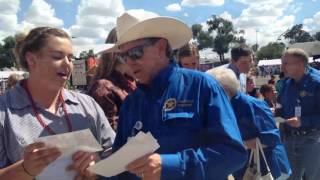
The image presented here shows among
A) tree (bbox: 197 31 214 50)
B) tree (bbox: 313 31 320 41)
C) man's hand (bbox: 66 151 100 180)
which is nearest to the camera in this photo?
man's hand (bbox: 66 151 100 180)

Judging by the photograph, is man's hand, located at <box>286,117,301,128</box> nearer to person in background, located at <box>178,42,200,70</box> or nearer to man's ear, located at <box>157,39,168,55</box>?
person in background, located at <box>178,42,200,70</box>

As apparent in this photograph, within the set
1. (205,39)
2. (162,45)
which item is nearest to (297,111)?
(162,45)

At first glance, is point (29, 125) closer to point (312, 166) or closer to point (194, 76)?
point (194, 76)

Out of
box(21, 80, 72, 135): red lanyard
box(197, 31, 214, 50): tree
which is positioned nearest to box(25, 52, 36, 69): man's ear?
box(21, 80, 72, 135): red lanyard

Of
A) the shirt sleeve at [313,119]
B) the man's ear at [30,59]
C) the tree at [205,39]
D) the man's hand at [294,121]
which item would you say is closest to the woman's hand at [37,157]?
the man's ear at [30,59]

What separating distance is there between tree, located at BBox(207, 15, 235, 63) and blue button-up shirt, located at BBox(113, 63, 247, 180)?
99.5 metres

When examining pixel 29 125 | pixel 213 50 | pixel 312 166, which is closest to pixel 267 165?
pixel 312 166

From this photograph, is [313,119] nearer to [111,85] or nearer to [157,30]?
[111,85]

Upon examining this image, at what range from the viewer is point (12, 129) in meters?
2.50

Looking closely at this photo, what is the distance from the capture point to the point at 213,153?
220 cm

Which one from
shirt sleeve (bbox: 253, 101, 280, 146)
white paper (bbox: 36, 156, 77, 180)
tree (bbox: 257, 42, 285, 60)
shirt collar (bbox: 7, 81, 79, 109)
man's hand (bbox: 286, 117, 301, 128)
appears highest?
shirt collar (bbox: 7, 81, 79, 109)

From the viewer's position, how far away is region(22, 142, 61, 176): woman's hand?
7.34 feet

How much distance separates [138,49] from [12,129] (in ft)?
2.54

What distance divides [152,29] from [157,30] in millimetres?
29
